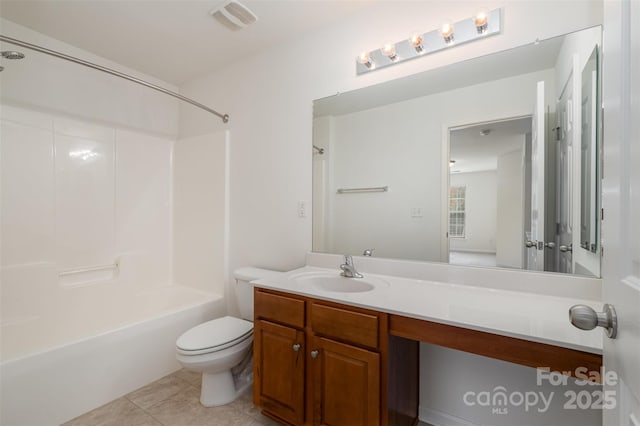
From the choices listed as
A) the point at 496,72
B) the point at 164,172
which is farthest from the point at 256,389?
the point at 164,172

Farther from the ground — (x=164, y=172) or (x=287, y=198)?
(x=164, y=172)

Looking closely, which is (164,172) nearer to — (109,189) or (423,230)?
(109,189)

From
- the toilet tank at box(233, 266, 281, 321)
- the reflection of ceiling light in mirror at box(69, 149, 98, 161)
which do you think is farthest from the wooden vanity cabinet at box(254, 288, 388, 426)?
the reflection of ceiling light in mirror at box(69, 149, 98, 161)

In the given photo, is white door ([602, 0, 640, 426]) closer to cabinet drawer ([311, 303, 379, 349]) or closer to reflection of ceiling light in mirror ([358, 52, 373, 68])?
cabinet drawer ([311, 303, 379, 349])

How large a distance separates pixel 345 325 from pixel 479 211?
91 cm

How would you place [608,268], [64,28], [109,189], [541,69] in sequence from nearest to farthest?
1. [608,268]
2. [541,69]
3. [64,28]
4. [109,189]

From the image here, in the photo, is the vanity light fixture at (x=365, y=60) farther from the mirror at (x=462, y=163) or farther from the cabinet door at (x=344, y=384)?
the cabinet door at (x=344, y=384)

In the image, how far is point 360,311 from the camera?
46.5 inches

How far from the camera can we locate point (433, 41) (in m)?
1.53

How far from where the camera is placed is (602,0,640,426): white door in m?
0.47

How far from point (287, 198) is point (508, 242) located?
1.39 metres

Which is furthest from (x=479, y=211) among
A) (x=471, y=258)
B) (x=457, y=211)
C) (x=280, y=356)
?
(x=280, y=356)

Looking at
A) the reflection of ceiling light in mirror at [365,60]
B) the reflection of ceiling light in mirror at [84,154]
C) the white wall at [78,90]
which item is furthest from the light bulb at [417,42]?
the reflection of ceiling light in mirror at [84,154]

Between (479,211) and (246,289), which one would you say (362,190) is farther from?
(246,289)
